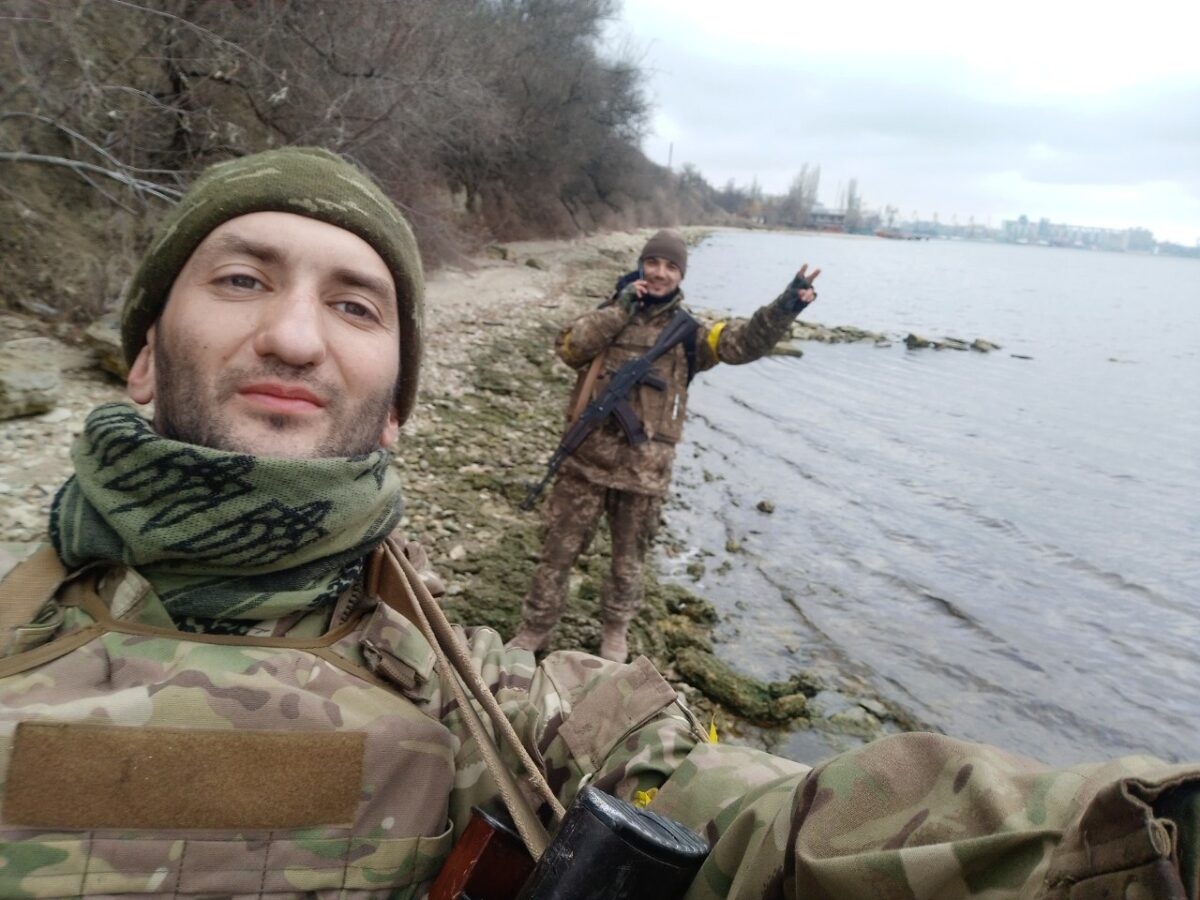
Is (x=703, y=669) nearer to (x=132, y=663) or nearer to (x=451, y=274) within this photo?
(x=132, y=663)

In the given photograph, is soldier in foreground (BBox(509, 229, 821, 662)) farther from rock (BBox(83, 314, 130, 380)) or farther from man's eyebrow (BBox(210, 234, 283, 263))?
rock (BBox(83, 314, 130, 380))

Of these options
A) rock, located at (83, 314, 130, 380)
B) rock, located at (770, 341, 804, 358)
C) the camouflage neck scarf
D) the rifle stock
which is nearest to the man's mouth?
the camouflage neck scarf

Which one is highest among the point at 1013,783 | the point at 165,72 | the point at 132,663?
the point at 165,72

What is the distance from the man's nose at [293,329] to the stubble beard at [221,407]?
1.2 inches

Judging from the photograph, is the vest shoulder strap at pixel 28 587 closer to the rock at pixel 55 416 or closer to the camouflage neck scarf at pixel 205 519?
the camouflage neck scarf at pixel 205 519

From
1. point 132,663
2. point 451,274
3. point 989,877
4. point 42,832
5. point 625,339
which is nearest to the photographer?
point 989,877

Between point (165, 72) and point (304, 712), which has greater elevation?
point (165, 72)

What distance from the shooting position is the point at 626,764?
150 centimetres

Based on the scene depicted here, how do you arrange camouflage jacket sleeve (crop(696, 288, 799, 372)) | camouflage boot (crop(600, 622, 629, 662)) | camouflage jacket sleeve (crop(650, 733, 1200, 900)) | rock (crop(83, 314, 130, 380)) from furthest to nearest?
1. rock (crop(83, 314, 130, 380))
2. camouflage boot (crop(600, 622, 629, 662))
3. camouflage jacket sleeve (crop(696, 288, 799, 372))
4. camouflage jacket sleeve (crop(650, 733, 1200, 900))

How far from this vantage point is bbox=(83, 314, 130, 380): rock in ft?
22.6

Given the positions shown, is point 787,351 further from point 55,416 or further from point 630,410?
point 55,416

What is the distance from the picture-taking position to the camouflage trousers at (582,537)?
4.80 meters

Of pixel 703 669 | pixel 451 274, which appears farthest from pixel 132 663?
pixel 451 274

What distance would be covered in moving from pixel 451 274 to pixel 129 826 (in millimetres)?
19909
